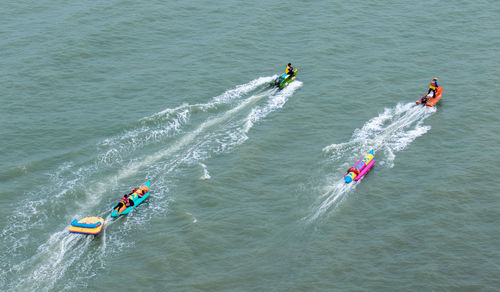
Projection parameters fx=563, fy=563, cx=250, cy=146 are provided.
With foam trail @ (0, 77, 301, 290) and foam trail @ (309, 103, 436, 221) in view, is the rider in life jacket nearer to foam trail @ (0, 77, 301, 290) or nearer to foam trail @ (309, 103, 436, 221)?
foam trail @ (0, 77, 301, 290)

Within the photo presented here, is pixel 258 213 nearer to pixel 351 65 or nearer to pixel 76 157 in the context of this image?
pixel 76 157

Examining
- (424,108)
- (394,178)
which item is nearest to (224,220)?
(394,178)

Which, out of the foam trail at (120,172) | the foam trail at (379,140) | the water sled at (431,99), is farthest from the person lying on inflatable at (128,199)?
the water sled at (431,99)

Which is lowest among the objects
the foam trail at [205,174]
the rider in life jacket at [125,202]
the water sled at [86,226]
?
the water sled at [86,226]

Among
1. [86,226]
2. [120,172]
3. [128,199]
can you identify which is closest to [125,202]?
[128,199]

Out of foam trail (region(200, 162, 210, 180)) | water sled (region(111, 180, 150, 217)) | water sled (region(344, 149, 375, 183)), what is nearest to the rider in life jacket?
water sled (region(111, 180, 150, 217))

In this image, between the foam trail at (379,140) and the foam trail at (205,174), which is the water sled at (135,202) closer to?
the foam trail at (205,174)

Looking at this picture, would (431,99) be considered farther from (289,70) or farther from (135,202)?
(135,202)
